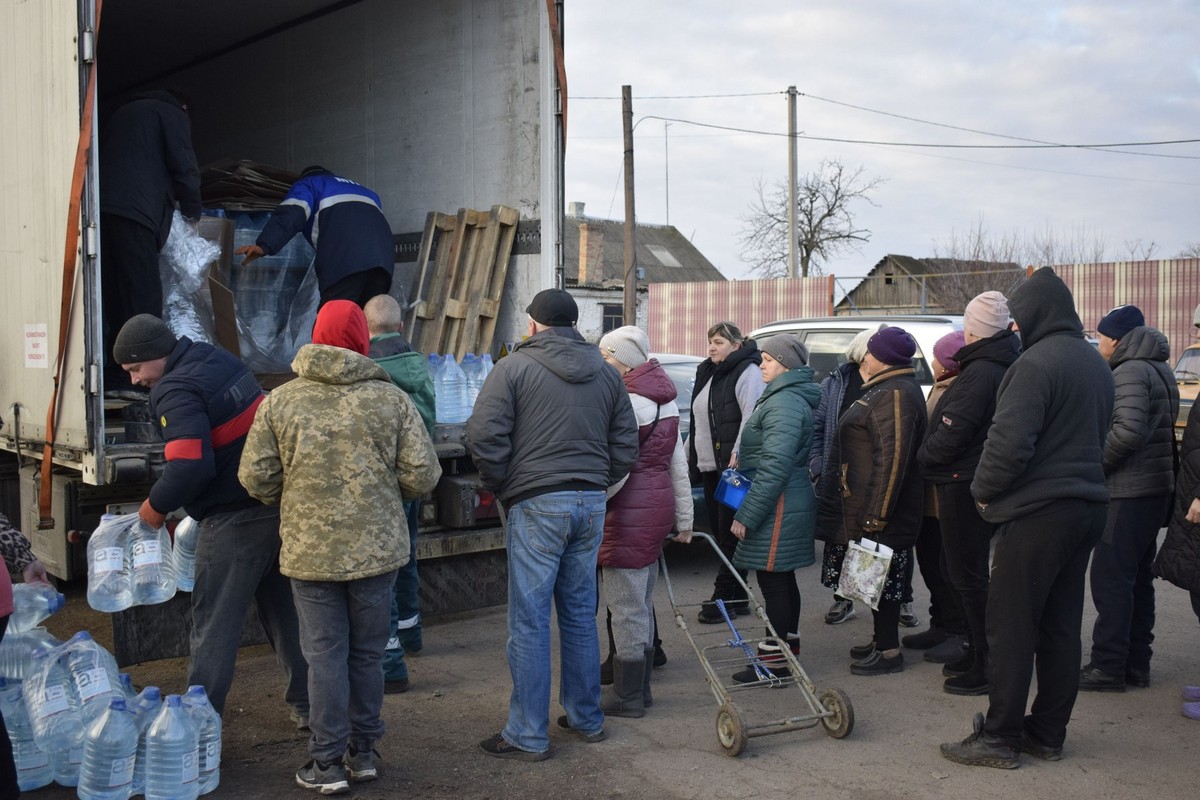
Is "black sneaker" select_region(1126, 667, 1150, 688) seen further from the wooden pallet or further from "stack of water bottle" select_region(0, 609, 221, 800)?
"stack of water bottle" select_region(0, 609, 221, 800)

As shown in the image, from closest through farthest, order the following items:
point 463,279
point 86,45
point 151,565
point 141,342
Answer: point 141,342, point 151,565, point 86,45, point 463,279

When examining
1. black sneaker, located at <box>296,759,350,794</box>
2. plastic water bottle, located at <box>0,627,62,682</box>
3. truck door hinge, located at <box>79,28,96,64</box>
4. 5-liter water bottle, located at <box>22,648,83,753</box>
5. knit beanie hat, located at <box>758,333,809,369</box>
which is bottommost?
black sneaker, located at <box>296,759,350,794</box>

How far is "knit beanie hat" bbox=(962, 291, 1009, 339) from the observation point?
481cm

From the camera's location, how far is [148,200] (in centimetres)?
582

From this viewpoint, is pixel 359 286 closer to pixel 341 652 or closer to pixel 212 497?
pixel 212 497

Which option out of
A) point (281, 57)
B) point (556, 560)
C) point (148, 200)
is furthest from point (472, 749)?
point (281, 57)

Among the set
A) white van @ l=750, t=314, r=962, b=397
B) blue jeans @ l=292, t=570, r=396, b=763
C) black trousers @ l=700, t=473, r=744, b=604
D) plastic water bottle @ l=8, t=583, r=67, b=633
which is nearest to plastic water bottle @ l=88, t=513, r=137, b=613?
plastic water bottle @ l=8, t=583, r=67, b=633

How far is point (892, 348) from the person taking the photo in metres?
5.30

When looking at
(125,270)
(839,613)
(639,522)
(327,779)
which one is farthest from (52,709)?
(839,613)

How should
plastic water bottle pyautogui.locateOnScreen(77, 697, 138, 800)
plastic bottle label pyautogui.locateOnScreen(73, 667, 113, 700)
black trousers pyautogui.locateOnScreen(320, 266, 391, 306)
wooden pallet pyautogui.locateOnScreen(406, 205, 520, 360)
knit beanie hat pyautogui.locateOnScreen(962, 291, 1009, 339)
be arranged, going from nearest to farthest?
plastic water bottle pyautogui.locateOnScreen(77, 697, 138, 800) < plastic bottle label pyautogui.locateOnScreen(73, 667, 113, 700) < knit beanie hat pyautogui.locateOnScreen(962, 291, 1009, 339) < black trousers pyautogui.locateOnScreen(320, 266, 391, 306) < wooden pallet pyautogui.locateOnScreen(406, 205, 520, 360)

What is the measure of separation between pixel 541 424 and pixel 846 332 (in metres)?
5.36

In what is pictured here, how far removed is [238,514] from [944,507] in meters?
3.11

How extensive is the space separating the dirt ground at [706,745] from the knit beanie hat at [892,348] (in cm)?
156

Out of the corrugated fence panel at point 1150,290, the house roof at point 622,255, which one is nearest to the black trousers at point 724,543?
the corrugated fence panel at point 1150,290
